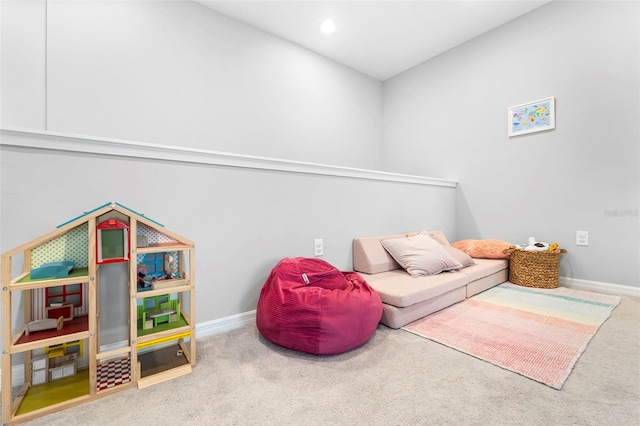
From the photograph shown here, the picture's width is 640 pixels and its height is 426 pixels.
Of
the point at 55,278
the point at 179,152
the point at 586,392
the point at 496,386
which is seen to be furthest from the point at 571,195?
the point at 55,278

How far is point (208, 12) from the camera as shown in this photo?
2650mm

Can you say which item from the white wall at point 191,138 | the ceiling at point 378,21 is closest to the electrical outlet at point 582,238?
the white wall at point 191,138

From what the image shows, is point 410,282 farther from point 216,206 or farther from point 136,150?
point 136,150

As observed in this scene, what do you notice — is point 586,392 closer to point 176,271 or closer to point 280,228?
point 280,228

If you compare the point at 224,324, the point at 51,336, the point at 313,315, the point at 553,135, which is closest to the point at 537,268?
the point at 553,135

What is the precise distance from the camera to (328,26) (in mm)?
2998

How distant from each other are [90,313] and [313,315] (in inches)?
36.2

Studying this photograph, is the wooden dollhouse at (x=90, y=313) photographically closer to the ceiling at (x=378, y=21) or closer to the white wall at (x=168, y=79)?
the white wall at (x=168, y=79)

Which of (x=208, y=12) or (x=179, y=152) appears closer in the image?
(x=179, y=152)

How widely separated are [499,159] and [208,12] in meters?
3.35

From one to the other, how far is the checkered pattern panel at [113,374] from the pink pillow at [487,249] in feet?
9.62

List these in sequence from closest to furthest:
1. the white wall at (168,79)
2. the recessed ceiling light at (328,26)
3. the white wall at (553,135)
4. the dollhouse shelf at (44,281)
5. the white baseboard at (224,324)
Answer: the dollhouse shelf at (44,281), the white baseboard at (224,324), the white wall at (168,79), the white wall at (553,135), the recessed ceiling light at (328,26)

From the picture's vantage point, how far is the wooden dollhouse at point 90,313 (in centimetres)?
103

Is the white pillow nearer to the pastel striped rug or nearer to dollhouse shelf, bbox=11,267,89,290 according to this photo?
the pastel striped rug
